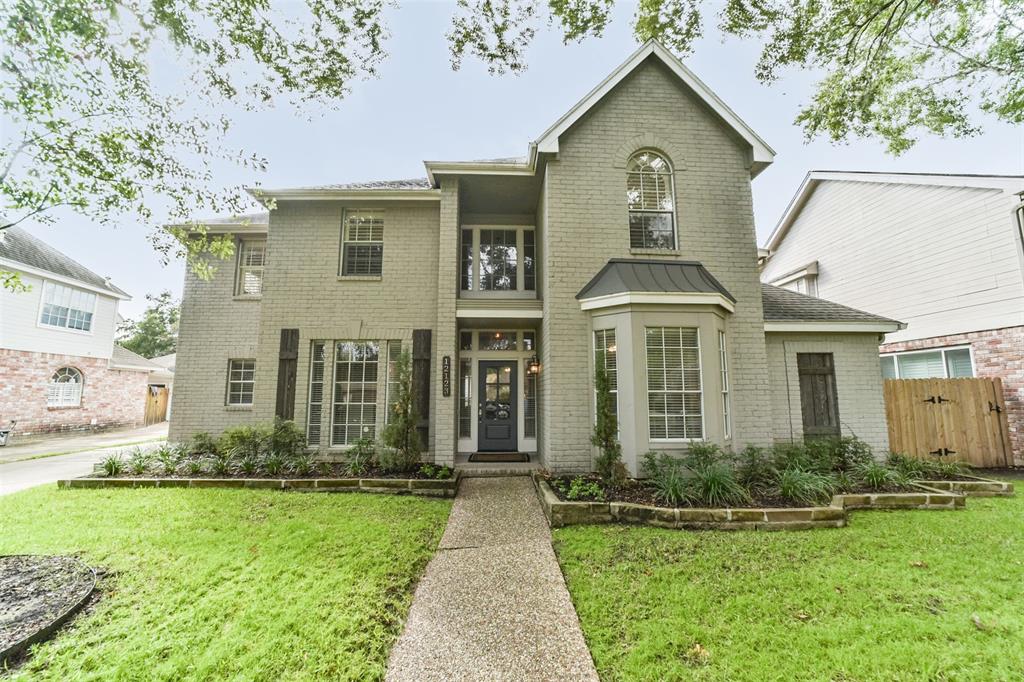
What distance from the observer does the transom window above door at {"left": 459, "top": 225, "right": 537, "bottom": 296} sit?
376 inches

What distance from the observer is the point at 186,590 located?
3432mm

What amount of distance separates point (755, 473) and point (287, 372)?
9261 millimetres

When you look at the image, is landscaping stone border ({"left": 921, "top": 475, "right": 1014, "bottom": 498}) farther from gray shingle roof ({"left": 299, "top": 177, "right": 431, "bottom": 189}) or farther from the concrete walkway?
gray shingle roof ({"left": 299, "top": 177, "right": 431, "bottom": 189})

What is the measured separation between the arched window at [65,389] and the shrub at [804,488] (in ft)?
71.5

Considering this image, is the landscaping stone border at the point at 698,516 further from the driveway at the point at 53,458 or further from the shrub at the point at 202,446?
the driveway at the point at 53,458

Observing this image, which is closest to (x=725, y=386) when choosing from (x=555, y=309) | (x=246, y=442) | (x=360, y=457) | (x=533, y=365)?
(x=555, y=309)

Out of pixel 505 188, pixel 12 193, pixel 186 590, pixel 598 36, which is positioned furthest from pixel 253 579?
pixel 598 36

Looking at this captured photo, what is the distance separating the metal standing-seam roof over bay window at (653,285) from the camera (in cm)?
674

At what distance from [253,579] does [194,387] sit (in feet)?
26.7

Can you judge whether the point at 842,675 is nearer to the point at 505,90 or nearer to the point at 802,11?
the point at 505,90

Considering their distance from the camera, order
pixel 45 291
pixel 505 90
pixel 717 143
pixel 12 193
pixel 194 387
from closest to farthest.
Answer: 1. pixel 12 193
2. pixel 505 90
3. pixel 717 143
4. pixel 194 387
5. pixel 45 291

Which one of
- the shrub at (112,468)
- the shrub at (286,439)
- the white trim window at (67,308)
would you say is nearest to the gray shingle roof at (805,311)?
the shrub at (286,439)

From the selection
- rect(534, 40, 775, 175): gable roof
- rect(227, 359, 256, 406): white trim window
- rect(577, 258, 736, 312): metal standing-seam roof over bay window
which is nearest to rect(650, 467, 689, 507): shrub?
rect(577, 258, 736, 312): metal standing-seam roof over bay window

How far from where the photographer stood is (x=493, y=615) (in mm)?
3262
